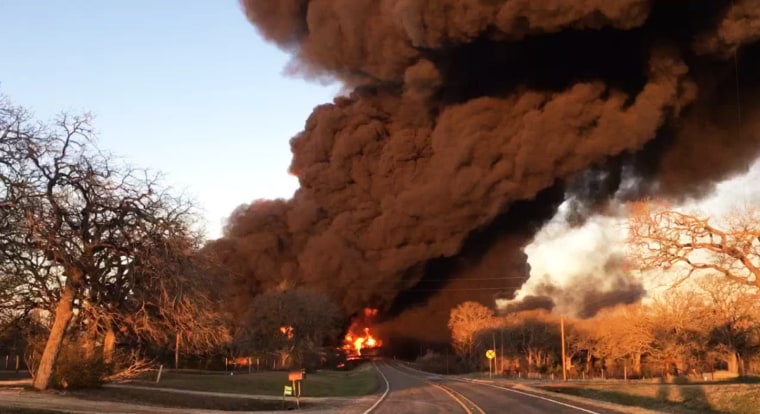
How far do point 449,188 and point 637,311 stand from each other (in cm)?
2517

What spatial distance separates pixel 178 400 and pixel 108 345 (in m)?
7.30

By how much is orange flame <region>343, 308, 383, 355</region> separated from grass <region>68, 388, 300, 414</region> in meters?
57.7

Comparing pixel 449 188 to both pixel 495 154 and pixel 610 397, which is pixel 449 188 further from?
pixel 610 397

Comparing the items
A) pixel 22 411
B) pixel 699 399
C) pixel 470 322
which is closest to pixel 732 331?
pixel 699 399

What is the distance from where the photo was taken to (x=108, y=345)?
28266mm

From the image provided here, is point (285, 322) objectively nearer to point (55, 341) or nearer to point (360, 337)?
point (360, 337)

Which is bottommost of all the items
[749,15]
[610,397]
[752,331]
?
[610,397]

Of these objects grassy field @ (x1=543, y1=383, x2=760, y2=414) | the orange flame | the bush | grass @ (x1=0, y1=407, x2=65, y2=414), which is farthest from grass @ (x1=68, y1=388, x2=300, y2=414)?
the orange flame

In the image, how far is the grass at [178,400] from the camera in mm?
20906

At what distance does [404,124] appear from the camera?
57781 millimetres

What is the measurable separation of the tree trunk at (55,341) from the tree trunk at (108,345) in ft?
10.2

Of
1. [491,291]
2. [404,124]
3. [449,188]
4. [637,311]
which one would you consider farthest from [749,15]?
[491,291]

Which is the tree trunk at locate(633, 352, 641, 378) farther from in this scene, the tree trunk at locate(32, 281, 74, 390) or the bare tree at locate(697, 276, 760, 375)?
the tree trunk at locate(32, 281, 74, 390)

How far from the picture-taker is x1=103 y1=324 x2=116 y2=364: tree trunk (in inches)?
981
